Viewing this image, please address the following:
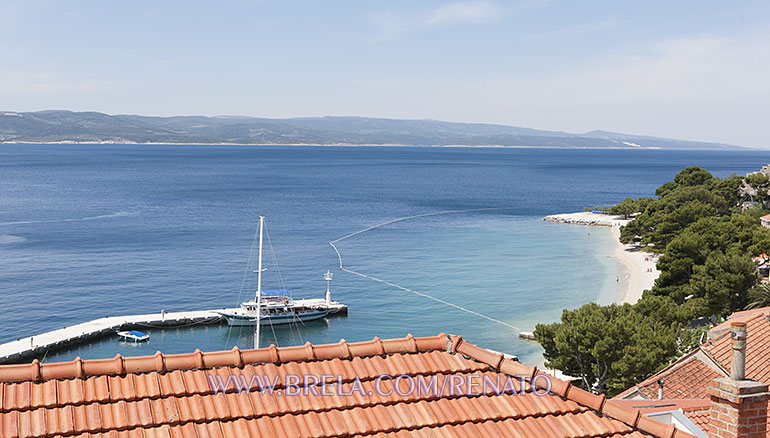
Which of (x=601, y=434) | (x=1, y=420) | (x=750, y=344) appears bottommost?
(x=750, y=344)

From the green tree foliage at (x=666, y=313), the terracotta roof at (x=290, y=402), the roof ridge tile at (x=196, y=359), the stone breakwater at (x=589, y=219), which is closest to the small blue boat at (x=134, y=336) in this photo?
the green tree foliage at (x=666, y=313)

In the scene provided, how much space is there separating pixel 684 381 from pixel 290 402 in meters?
15.5

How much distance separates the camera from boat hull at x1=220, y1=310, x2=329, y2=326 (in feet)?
157

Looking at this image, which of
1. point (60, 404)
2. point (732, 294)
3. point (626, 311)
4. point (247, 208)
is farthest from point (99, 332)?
point (247, 208)

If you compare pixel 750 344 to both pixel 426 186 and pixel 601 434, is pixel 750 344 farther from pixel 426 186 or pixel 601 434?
pixel 426 186

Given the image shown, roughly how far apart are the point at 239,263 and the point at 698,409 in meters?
58.3

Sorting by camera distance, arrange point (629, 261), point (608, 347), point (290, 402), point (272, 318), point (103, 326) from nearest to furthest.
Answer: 1. point (290, 402)
2. point (608, 347)
3. point (103, 326)
4. point (272, 318)
5. point (629, 261)

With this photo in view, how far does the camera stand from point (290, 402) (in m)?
6.33

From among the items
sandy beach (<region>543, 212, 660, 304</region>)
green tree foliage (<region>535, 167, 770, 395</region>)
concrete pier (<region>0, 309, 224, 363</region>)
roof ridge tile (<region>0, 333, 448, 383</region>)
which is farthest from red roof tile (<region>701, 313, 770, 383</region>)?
concrete pier (<region>0, 309, 224, 363</region>)

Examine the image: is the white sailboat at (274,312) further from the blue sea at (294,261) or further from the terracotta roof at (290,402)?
the terracotta roof at (290,402)

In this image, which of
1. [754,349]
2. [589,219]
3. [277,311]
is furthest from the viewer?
[589,219]

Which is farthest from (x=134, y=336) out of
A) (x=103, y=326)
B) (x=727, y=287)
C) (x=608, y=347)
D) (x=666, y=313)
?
(x=727, y=287)

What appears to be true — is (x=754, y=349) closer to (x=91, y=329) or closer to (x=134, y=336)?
(x=134, y=336)

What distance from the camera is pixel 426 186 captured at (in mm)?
170625
